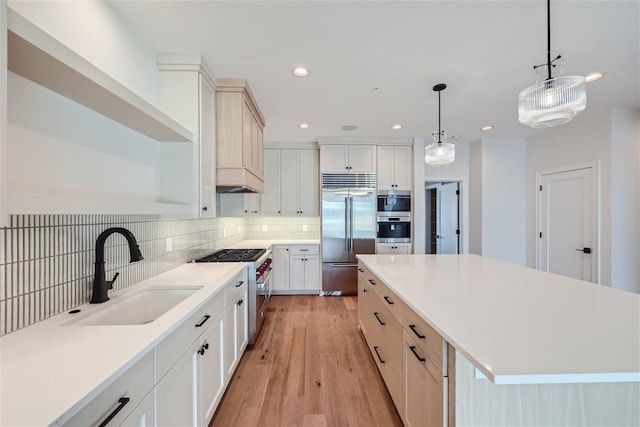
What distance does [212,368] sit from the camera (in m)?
1.60

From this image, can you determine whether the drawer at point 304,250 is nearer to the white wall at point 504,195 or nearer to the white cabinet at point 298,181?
the white cabinet at point 298,181

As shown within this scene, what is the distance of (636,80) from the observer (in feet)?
8.12

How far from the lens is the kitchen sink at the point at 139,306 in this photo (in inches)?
51.8

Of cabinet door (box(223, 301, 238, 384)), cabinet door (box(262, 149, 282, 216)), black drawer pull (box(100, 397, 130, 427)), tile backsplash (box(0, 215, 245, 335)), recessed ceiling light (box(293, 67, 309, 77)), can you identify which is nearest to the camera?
black drawer pull (box(100, 397, 130, 427))

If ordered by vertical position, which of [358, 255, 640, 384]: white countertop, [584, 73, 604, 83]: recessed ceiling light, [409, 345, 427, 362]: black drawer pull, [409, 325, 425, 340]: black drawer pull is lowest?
[409, 345, 427, 362]: black drawer pull

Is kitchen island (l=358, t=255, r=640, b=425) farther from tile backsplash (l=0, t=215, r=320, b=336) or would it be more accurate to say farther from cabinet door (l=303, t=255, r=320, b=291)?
cabinet door (l=303, t=255, r=320, b=291)

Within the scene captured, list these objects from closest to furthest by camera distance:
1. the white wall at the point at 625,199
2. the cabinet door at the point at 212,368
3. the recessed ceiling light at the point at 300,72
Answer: the cabinet door at the point at 212,368 → the recessed ceiling light at the point at 300,72 → the white wall at the point at 625,199

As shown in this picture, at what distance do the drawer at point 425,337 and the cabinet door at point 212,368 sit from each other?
3.81 ft

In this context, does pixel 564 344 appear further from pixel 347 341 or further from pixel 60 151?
pixel 60 151

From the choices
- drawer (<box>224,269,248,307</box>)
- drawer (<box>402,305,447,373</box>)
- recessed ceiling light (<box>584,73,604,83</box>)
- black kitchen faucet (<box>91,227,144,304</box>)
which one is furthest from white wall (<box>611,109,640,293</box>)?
black kitchen faucet (<box>91,227,144,304</box>)

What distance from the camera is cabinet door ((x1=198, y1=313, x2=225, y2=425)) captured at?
146 cm

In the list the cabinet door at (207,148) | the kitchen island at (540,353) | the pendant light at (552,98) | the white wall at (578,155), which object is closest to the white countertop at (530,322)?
A: the kitchen island at (540,353)

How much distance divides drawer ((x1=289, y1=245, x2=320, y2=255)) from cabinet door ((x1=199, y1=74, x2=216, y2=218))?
6.97 feet

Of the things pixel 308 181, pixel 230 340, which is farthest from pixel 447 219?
pixel 230 340
